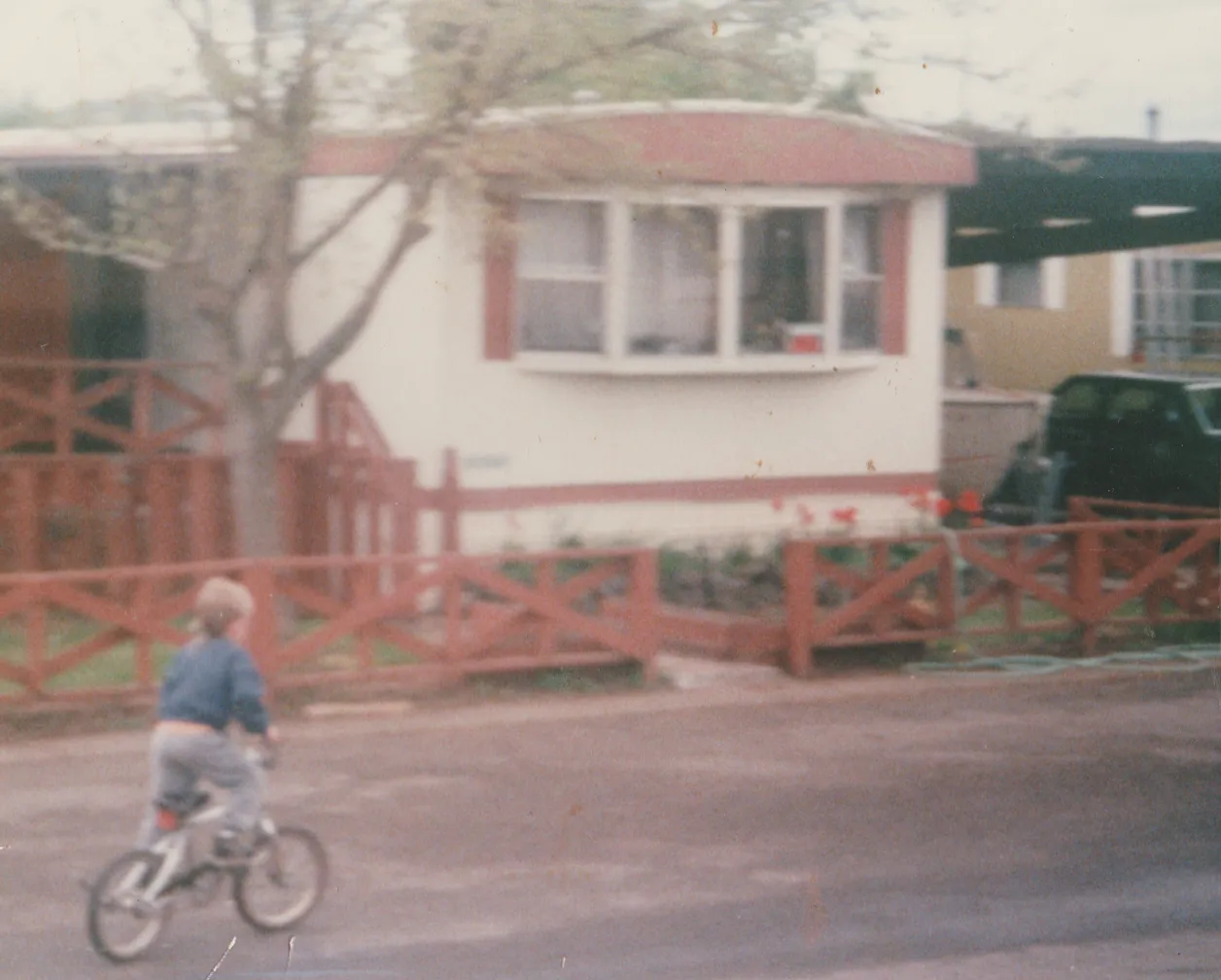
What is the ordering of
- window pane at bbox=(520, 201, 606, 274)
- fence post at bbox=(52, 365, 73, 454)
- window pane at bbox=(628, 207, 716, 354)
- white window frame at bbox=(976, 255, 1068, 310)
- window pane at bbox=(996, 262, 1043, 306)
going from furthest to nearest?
window pane at bbox=(996, 262, 1043, 306), white window frame at bbox=(976, 255, 1068, 310), window pane at bbox=(628, 207, 716, 354), fence post at bbox=(52, 365, 73, 454), window pane at bbox=(520, 201, 606, 274)

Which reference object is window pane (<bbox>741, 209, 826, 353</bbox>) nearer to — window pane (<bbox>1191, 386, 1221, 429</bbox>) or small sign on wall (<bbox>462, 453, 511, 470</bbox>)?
small sign on wall (<bbox>462, 453, 511, 470</bbox>)

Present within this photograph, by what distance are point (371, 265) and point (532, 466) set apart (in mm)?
1952

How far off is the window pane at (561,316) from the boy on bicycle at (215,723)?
757cm

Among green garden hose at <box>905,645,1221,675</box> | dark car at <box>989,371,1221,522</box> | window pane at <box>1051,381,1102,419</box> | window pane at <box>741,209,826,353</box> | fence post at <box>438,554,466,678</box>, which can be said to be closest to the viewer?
fence post at <box>438,554,466,678</box>

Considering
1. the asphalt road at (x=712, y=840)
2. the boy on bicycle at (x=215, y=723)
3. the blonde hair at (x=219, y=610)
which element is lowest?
the asphalt road at (x=712, y=840)

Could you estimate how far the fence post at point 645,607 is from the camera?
11406mm

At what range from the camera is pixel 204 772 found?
6570 millimetres

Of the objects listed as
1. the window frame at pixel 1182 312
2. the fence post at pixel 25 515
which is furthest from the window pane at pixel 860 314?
the window frame at pixel 1182 312

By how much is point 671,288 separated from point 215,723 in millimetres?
8366

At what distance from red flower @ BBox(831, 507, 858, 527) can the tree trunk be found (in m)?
4.33

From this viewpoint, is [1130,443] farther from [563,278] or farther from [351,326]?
[351,326]

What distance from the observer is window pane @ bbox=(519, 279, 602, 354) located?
14047mm

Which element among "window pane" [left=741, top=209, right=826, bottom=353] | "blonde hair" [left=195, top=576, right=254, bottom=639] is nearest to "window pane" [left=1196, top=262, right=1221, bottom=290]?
"window pane" [left=741, top=209, right=826, bottom=353]

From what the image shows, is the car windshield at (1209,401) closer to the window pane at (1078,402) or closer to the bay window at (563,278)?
the window pane at (1078,402)
